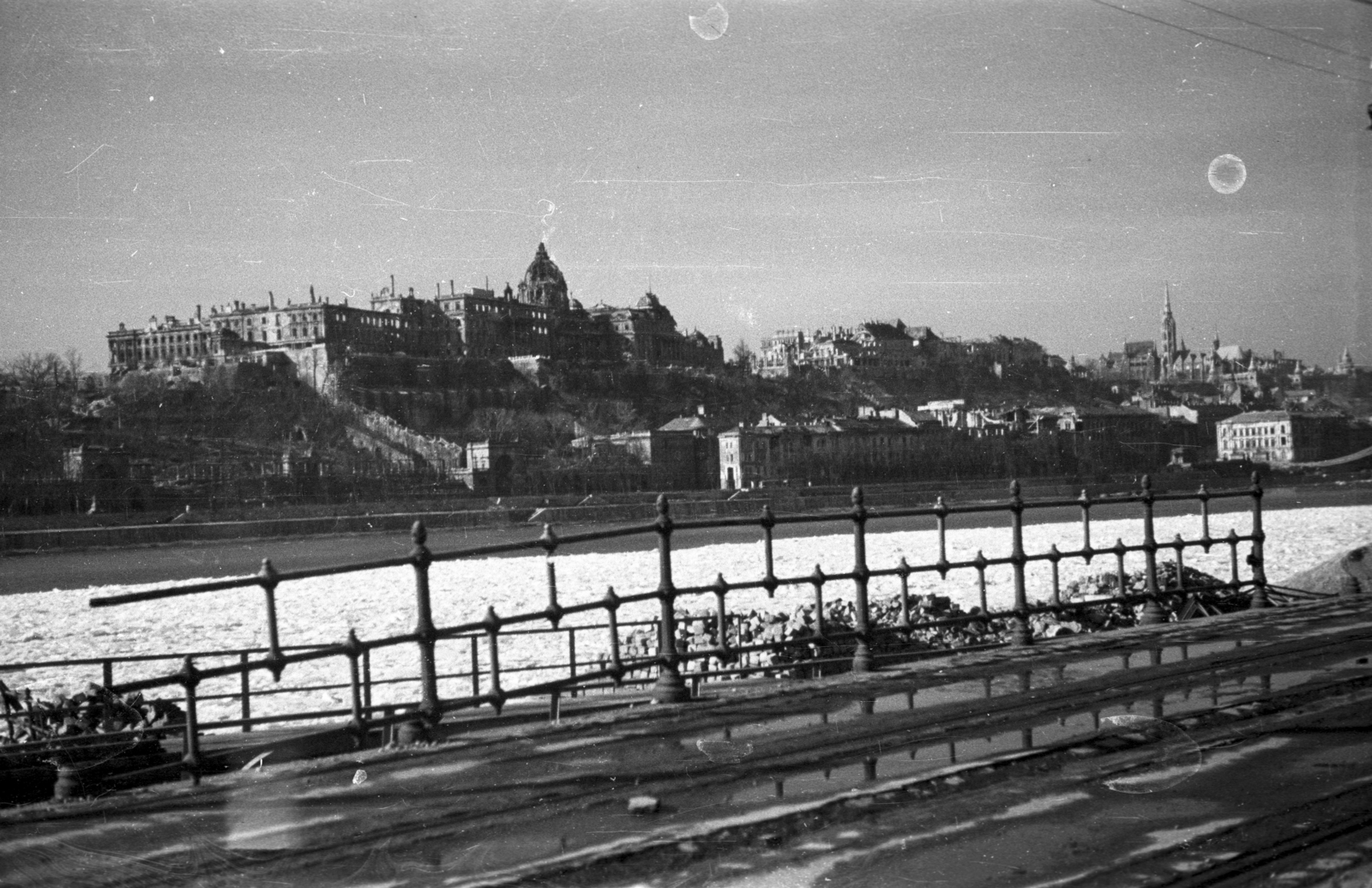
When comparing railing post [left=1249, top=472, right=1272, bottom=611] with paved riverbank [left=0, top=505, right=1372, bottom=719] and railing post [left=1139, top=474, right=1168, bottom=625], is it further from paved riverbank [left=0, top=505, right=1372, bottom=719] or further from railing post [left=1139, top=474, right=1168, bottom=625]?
paved riverbank [left=0, top=505, right=1372, bottom=719]

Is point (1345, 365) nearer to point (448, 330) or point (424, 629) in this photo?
point (424, 629)

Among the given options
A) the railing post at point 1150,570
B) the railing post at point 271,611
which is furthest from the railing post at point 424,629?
the railing post at point 1150,570

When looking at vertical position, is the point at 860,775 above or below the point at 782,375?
below

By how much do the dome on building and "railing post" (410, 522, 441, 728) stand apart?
55.2m

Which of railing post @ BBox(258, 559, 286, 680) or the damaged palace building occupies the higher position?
the damaged palace building

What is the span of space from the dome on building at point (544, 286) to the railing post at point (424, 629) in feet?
181

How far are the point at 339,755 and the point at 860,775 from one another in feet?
7.39

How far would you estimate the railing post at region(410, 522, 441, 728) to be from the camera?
5312 millimetres

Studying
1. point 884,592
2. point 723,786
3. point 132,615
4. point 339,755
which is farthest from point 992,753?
point 132,615

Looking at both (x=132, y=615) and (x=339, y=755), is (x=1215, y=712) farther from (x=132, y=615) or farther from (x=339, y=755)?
(x=132, y=615)

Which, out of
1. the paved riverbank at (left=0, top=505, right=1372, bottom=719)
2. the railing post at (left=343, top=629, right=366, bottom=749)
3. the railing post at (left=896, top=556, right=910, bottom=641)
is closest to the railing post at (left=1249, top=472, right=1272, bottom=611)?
the railing post at (left=896, top=556, right=910, bottom=641)

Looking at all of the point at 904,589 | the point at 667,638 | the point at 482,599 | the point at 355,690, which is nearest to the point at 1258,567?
the point at 904,589

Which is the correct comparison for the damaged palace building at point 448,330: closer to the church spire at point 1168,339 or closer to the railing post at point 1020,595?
the church spire at point 1168,339

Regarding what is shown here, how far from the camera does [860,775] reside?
435cm
